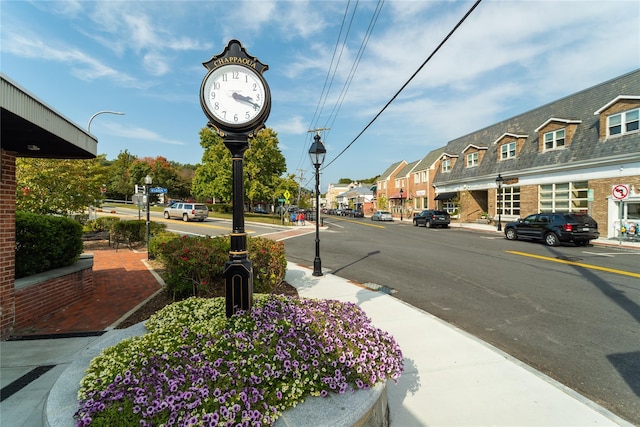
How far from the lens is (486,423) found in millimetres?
2824

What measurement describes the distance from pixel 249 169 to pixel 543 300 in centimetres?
3414

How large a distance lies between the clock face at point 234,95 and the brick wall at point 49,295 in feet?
14.8

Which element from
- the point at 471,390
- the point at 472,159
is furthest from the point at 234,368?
the point at 472,159

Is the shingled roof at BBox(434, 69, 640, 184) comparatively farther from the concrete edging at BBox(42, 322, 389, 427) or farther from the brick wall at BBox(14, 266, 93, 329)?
the brick wall at BBox(14, 266, 93, 329)

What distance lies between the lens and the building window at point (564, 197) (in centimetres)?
2083

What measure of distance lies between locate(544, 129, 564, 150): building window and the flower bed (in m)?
26.6

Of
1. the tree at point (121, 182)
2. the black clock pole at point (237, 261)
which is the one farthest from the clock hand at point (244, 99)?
the tree at point (121, 182)

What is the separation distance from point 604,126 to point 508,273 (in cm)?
1743

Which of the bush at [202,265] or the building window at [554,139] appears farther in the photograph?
the building window at [554,139]

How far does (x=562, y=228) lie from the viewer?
15047 millimetres

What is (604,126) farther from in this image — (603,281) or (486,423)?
(486,423)

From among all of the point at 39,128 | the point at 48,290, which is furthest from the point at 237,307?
the point at 48,290

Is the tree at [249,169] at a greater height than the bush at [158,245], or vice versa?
the tree at [249,169]

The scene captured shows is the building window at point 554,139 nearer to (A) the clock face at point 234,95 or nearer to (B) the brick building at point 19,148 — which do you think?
(A) the clock face at point 234,95
